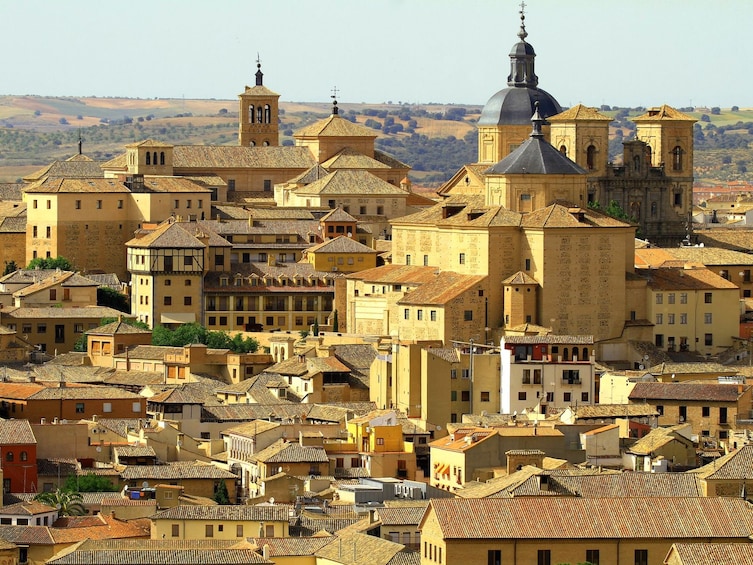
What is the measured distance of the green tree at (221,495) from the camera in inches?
3135

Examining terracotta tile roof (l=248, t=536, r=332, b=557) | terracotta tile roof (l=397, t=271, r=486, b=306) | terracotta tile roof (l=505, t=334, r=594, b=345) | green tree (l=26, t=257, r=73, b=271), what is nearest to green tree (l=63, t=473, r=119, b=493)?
terracotta tile roof (l=248, t=536, r=332, b=557)

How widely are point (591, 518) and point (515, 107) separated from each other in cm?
6686

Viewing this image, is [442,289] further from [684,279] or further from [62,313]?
[62,313]

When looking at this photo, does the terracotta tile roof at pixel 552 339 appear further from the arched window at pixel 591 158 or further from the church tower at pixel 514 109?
the arched window at pixel 591 158

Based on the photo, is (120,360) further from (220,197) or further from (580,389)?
(220,197)

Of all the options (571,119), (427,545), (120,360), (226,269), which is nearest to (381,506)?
(427,545)

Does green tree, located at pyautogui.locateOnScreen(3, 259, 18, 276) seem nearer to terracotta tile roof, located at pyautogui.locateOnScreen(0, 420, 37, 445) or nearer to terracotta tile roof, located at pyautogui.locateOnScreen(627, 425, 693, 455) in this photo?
terracotta tile roof, located at pyautogui.locateOnScreen(0, 420, 37, 445)

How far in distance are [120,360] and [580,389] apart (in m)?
20.0

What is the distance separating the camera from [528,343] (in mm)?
93750

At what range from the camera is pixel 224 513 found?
7338 cm

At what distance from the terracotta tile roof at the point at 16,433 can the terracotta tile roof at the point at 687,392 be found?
63.0 feet

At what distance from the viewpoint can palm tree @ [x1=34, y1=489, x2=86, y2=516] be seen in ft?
248

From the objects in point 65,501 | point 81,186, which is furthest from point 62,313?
point 65,501

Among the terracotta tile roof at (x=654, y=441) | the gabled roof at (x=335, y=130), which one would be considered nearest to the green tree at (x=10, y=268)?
the gabled roof at (x=335, y=130)
